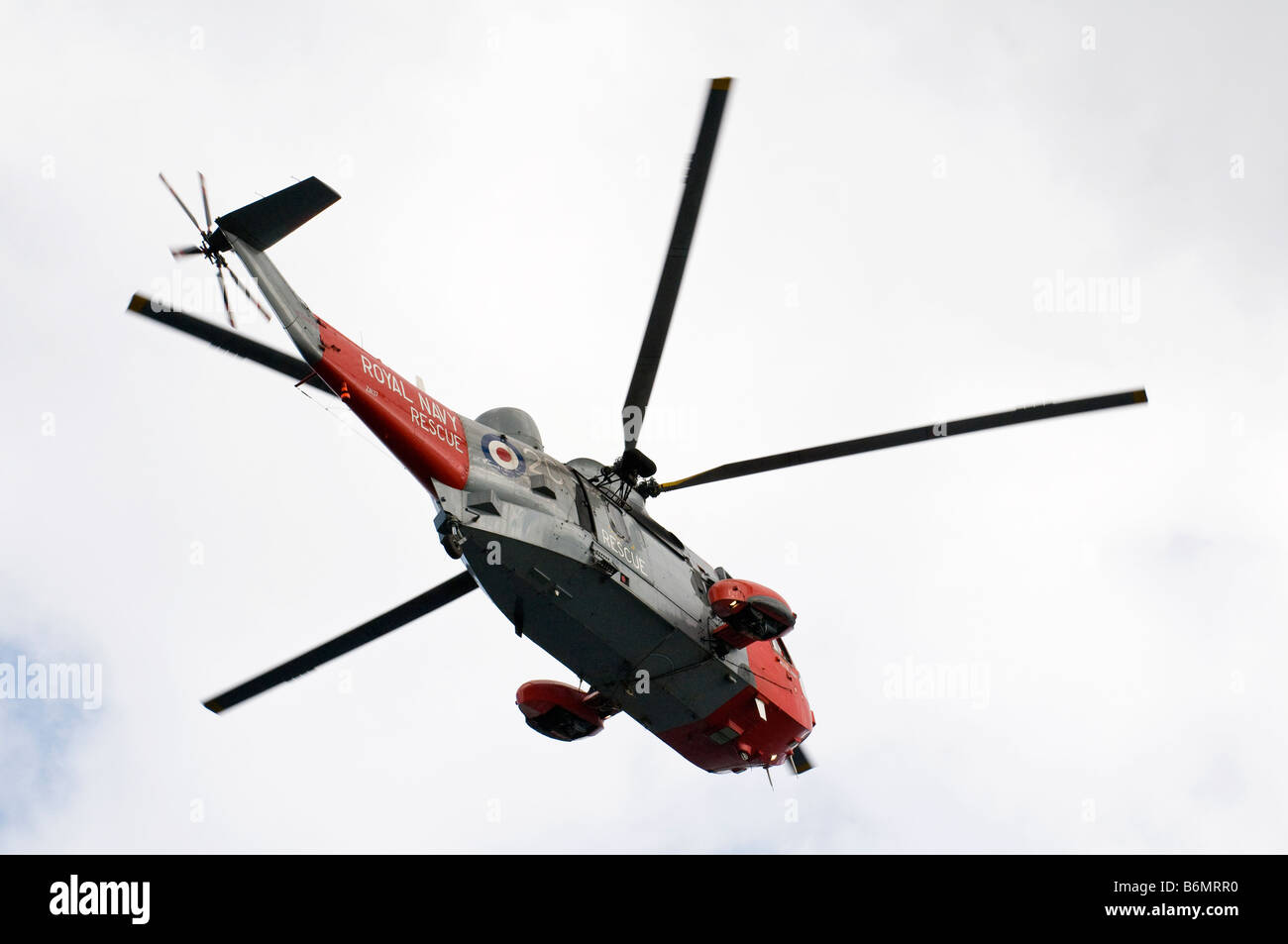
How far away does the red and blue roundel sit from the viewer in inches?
681

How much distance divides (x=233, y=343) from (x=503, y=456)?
11.9 feet

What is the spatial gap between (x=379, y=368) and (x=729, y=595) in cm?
562

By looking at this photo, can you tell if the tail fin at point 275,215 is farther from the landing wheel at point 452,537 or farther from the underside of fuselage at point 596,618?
the landing wheel at point 452,537

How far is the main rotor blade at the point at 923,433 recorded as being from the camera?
18.4 metres

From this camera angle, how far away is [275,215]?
52.0 feet

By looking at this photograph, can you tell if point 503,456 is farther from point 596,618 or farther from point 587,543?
point 596,618

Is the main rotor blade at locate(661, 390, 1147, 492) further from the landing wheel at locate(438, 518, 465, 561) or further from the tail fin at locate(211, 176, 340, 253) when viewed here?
the tail fin at locate(211, 176, 340, 253)

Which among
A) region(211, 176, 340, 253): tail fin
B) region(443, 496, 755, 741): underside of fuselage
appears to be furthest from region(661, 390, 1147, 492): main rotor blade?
region(211, 176, 340, 253): tail fin

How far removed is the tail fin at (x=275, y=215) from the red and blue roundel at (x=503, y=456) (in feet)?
11.6

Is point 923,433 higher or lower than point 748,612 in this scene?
higher

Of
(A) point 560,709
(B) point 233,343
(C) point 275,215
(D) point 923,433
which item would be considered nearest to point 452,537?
(B) point 233,343

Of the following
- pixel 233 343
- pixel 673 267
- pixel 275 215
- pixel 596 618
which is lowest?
pixel 596 618
